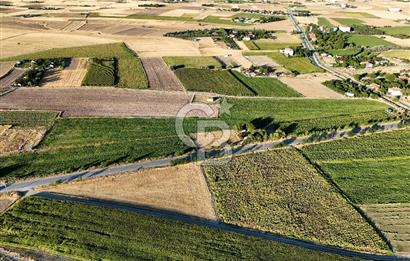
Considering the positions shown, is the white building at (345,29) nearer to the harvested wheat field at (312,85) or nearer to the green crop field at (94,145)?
the harvested wheat field at (312,85)

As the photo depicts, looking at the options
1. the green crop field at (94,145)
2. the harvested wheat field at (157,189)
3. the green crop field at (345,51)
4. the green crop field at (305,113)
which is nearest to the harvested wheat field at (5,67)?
the green crop field at (94,145)

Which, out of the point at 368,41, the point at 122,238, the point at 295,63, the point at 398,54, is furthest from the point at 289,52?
the point at 122,238

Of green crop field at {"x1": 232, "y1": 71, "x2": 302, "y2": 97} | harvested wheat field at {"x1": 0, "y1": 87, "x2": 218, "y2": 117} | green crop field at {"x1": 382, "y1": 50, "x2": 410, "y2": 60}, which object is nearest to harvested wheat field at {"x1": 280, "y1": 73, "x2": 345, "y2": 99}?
green crop field at {"x1": 232, "y1": 71, "x2": 302, "y2": 97}

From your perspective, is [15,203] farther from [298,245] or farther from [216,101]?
[216,101]

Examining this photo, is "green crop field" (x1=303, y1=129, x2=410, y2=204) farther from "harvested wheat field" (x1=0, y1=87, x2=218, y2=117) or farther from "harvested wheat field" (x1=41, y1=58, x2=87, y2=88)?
"harvested wheat field" (x1=41, y1=58, x2=87, y2=88)

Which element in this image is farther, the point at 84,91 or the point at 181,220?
the point at 84,91

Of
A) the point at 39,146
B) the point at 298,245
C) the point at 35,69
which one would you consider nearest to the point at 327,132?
the point at 298,245
